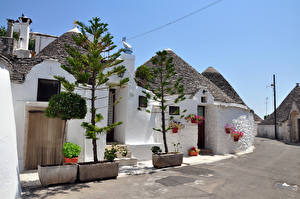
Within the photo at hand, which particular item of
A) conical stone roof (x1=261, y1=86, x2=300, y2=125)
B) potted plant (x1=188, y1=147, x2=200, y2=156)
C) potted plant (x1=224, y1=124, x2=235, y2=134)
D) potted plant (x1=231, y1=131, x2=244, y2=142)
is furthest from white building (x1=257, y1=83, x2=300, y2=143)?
potted plant (x1=188, y1=147, x2=200, y2=156)

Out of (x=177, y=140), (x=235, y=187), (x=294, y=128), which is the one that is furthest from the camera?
(x=294, y=128)

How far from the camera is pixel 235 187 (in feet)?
22.7

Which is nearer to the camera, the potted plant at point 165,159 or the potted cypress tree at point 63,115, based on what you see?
the potted cypress tree at point 63,115

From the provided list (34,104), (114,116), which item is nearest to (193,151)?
(114,116)

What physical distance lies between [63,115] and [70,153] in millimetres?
2097

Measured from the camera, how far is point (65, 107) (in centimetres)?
688

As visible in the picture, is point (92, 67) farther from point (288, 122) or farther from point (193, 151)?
point (288, 122)

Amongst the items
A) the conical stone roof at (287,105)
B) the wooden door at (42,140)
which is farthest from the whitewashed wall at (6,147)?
the conical stone roof at (287,105)

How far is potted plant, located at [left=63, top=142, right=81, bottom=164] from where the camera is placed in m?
8.29

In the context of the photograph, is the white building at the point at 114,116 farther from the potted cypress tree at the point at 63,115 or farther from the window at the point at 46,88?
the potted cypress tree at the point at 63,115

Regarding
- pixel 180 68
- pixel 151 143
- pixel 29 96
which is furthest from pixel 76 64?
pixel 180 68

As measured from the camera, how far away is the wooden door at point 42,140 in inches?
352

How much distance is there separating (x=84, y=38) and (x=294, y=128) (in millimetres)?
28228

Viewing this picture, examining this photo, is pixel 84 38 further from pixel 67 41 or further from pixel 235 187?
pixel 235 187
